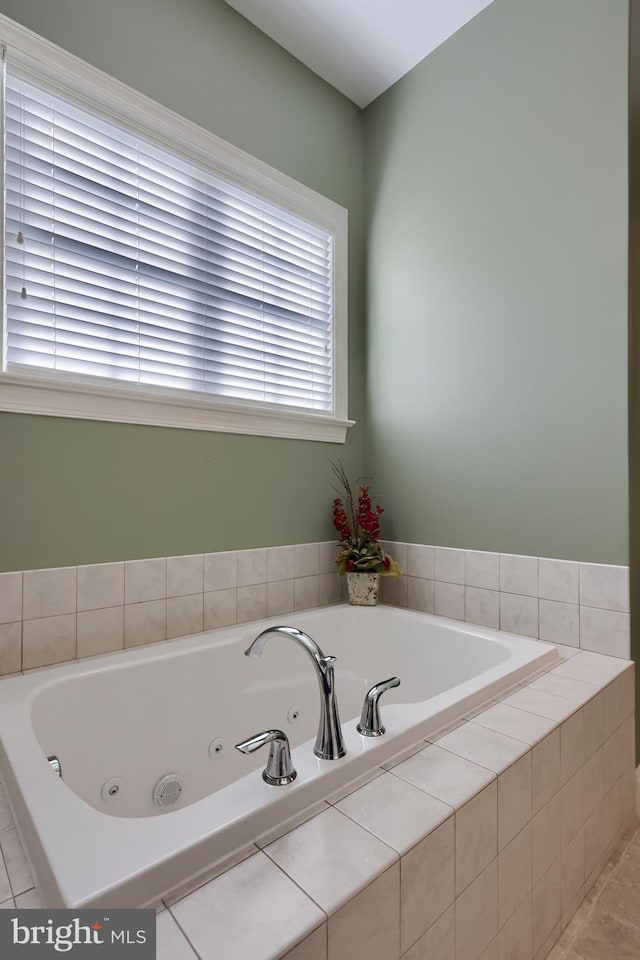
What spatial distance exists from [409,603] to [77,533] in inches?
56.0

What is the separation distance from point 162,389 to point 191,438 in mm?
204

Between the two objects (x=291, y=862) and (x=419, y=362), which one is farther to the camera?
(x=419, y=362)

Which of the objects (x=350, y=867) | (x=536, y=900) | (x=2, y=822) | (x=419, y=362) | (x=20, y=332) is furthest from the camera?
(x=419, y=362)

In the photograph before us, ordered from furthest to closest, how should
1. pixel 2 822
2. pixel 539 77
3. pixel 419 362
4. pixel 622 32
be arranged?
pixel 419 362 → pixel 539 77 → pixel 622 32 → pixel 2 822

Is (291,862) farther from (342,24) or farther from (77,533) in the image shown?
(342,24)

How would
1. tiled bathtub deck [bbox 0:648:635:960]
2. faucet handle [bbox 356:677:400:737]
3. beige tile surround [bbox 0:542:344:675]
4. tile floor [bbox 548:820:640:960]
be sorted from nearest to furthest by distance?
tiled bathtub deck [bbox 0:648:635:960]
faucet handle [bbox 356:677:400:737]
tile floor [bbox 548:820:640:960]
beige tile surround [bbox 0:542:344:675]

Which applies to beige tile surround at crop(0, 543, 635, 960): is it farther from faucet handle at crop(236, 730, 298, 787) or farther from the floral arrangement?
the floral arrangement

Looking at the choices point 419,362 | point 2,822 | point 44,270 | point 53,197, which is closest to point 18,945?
point 2,822

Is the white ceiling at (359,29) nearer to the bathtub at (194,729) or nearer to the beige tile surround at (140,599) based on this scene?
the beige tile surround at (140,599)

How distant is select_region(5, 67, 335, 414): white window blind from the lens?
156 cm

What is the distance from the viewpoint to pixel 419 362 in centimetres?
232

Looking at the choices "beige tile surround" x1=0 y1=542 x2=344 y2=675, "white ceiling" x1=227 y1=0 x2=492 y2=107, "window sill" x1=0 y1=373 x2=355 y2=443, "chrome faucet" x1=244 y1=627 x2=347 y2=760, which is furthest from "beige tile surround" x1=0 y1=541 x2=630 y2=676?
"white ceiling" x1=227 y1=0 x2=492 y2=107

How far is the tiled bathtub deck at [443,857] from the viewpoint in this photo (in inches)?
27.9

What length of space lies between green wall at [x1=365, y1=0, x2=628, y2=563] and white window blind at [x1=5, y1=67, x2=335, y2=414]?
1.43ft
